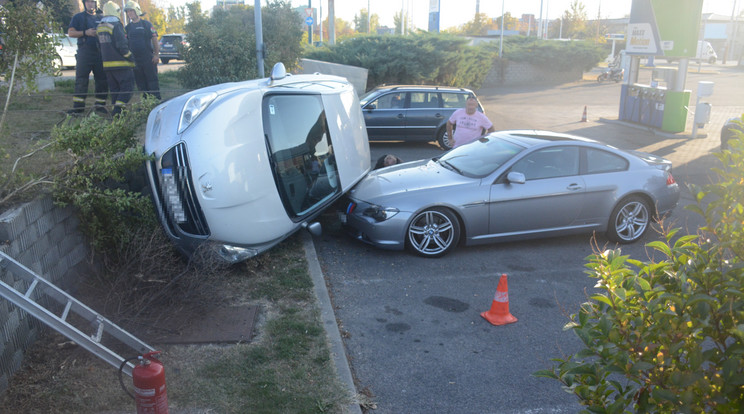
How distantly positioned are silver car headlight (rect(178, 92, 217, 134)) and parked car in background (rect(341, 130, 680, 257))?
2.32 m

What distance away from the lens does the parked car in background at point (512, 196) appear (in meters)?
7.29

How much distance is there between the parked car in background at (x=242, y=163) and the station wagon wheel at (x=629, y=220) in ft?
12.2

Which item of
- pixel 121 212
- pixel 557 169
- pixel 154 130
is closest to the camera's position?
pixel 121 212

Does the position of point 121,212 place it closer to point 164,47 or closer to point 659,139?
point 659,139

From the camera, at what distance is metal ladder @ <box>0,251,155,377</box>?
133 inches

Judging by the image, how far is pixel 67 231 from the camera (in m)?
5.28

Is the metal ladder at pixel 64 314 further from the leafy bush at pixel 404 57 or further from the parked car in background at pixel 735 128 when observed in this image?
the leafy bush at pixel 404 57

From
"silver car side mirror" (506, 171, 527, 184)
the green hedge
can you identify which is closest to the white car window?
"silver car side mirror" (506, 171, 527, 184)

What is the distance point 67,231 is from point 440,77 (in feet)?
75.0

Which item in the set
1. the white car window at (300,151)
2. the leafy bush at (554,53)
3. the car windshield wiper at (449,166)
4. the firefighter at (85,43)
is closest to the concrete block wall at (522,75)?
the leafy bush at (554,53)

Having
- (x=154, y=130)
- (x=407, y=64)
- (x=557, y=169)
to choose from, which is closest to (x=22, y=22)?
(x=154, y=130)

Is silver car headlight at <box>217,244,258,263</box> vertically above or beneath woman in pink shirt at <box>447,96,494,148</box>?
beneath

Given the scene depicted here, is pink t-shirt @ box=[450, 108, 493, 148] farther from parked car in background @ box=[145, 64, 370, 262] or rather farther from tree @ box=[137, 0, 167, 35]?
tree @ box=[137, 0, 167, 35]

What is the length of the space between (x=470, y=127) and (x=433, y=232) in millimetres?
3316
